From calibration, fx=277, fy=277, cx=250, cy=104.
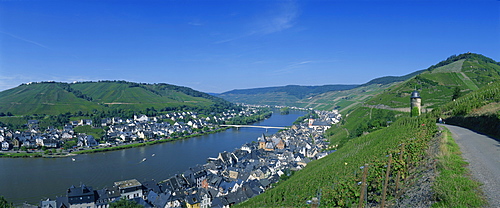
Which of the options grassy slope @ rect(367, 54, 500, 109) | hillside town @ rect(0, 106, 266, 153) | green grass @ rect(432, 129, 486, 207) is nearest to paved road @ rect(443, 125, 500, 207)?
green grass @ rect(432, 129, 486, 207)

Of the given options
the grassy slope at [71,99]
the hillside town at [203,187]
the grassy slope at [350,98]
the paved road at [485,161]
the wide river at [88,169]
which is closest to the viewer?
the paved road at [485,161]

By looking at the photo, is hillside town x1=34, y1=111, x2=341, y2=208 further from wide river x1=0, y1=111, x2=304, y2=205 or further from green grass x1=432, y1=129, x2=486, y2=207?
green grass x1=432, y1=129, x2=486, y2=207

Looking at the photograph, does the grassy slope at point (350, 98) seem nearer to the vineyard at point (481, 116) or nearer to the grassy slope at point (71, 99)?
the grassy slope at point (71, 99)

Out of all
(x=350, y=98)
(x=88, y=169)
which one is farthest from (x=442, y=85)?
(x=350, y=98)

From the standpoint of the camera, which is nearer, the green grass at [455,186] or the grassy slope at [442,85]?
the green grass at [455,186]

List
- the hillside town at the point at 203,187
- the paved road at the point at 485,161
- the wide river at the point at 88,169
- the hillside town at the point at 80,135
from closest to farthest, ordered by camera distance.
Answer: the paved road at the point at 485,161, the hillside town at the point at 203,187, the wide river at the point at 88,169, the hillside town at the point at 80,135

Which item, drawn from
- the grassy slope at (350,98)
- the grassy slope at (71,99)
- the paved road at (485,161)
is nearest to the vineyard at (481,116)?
the paved road at (485,161)
